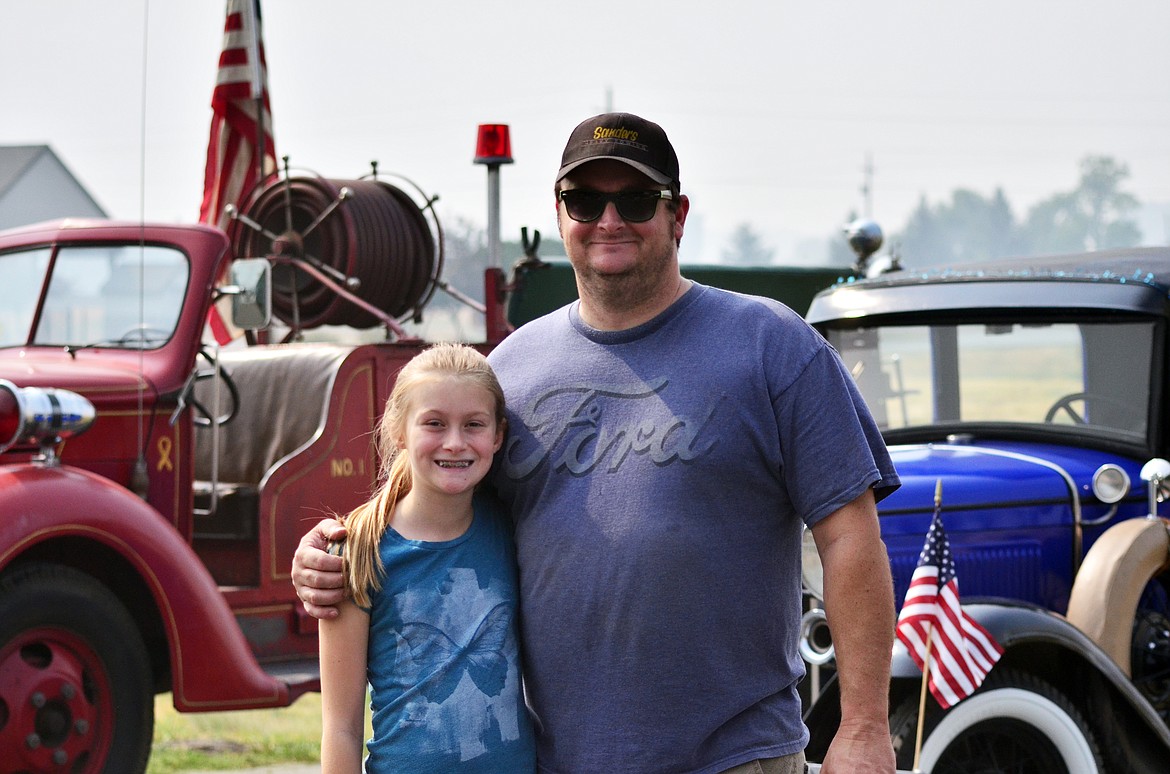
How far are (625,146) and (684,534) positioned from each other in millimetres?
629

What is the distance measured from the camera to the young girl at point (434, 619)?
2.23m

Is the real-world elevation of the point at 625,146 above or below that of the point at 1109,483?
above

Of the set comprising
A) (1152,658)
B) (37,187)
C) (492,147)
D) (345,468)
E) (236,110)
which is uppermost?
(37,187)

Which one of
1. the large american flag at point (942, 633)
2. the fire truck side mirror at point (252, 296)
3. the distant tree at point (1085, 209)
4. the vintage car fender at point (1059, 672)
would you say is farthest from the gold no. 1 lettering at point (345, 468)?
the distant tree at point (1085, 209)

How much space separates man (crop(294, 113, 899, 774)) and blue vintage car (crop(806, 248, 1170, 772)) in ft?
6.25

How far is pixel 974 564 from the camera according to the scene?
466 cm

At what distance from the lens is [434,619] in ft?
7.43

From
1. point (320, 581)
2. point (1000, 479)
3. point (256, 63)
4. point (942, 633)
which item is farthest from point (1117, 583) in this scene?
point (256, 63)

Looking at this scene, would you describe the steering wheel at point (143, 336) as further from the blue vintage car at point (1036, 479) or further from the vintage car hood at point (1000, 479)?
the vintage car hood at point (1000, 479)

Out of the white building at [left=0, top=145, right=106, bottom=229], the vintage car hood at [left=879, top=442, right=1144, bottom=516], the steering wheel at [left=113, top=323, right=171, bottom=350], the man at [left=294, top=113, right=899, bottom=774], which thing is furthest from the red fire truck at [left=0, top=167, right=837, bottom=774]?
the white building at [left=0, top=145, right=106, bottom=229]

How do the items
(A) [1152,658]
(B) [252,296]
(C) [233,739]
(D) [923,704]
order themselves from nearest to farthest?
1. (D) [923,704]
2. (A) [1152,658]
3. (B) [252,296]
4. (C) [233,739]

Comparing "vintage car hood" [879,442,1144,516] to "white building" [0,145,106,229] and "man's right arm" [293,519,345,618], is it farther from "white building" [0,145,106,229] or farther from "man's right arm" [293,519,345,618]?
"white building" [0,145,106,229]

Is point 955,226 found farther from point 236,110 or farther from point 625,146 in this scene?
point 625,146

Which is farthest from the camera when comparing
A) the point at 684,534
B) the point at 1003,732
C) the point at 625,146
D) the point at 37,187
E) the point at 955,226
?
the point at 955,226
